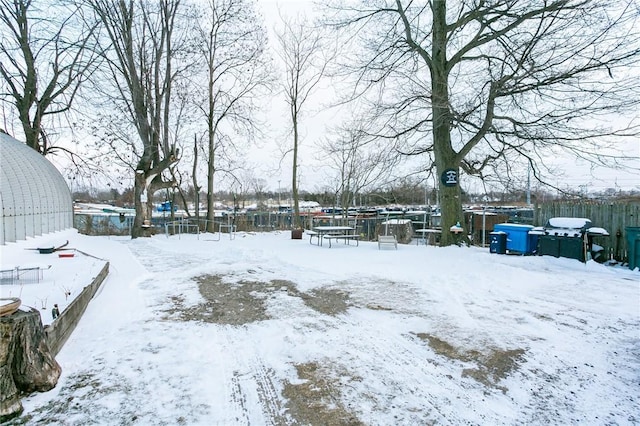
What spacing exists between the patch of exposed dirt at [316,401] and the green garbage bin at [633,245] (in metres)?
7.85

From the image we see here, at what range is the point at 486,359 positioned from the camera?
11.6 feet

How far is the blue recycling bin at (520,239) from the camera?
9383 millimetres

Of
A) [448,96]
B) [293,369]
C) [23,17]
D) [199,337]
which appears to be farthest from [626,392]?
[23,17]

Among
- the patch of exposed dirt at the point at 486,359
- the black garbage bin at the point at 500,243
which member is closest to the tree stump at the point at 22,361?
the patch of exposed dirt at the point at 486,359

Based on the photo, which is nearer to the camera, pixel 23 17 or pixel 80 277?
pixel 80 277

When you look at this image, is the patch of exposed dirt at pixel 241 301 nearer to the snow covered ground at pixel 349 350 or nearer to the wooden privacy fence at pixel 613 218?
the snow covered ground at pixel 349 350

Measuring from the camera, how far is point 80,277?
5992 mm

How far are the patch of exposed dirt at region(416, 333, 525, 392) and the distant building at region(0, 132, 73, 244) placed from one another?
35.6 ft

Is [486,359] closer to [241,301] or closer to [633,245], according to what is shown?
[241,301]

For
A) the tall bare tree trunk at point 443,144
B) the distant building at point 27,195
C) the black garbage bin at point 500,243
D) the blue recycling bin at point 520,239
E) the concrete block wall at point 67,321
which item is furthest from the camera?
the tall bare tree trunk at point 443,144

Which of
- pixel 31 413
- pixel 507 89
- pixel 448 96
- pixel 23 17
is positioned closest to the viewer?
pixel 31 413

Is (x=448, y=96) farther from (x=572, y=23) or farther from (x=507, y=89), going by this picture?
(x=572, y=23)

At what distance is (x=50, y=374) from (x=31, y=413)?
1.35ft

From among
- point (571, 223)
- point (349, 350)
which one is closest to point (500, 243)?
point (571, 223)
